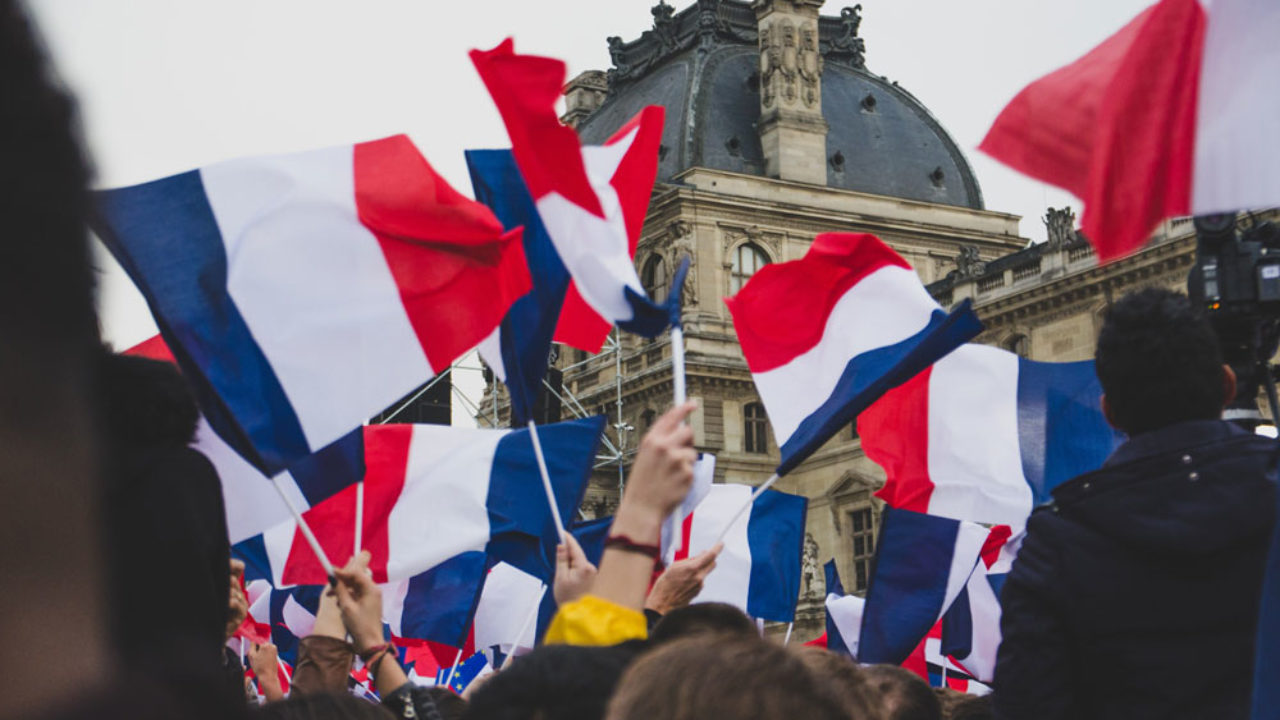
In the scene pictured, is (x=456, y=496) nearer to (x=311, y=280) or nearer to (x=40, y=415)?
(x=311, y=280)

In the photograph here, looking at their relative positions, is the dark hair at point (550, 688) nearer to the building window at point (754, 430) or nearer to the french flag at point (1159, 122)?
the french flag at point (1159, 122)

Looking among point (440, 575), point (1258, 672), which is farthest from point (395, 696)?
point (440, 575)

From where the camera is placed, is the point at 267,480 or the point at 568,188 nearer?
the point at 568,188

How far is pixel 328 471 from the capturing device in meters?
5.26

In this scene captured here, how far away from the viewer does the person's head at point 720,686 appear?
1.53m

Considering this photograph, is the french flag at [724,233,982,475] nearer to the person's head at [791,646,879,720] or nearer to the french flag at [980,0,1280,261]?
the french flag at [980,0,1280,261]

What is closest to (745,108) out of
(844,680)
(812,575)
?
(812,575)

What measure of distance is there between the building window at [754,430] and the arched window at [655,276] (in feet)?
14.5

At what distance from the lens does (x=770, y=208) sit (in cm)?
4612

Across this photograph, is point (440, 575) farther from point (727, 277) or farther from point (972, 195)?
point (972, 195)

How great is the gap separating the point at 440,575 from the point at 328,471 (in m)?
4.54

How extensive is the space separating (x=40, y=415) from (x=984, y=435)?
7.76 metres

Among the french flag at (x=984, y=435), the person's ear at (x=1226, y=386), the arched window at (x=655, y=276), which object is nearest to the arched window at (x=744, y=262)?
the arched window at (x=655, y=276)

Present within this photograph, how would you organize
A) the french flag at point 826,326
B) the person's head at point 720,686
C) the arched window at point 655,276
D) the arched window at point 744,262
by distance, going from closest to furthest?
the person's head at point 720,686, the french flag at point 826,326, the arched window at point 744,262, the arched window at point 655,276
